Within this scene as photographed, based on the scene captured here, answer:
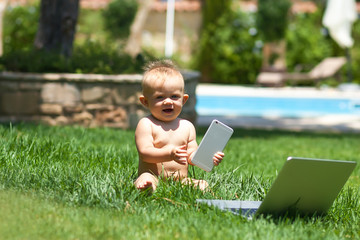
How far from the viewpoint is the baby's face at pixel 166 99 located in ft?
10.2

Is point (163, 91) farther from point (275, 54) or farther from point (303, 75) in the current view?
point (275, 54)

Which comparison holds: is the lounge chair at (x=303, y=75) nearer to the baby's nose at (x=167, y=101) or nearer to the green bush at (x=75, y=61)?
the green bush at (x=75, y=61)

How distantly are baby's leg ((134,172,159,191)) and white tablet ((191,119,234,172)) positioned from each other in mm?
262

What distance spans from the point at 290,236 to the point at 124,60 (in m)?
5.73

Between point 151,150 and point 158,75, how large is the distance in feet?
1.40

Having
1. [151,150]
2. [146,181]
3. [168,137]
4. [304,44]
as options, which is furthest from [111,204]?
[304,44]

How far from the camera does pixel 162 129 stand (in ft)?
10.3

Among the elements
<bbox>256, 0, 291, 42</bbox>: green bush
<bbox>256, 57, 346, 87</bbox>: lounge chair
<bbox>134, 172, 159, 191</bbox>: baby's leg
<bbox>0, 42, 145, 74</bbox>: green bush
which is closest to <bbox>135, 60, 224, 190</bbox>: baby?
<bbox>134, 172, 159, 191</bbox>: baby's leg

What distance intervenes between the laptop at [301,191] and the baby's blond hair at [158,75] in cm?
71

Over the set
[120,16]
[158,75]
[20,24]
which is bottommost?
[20,24]

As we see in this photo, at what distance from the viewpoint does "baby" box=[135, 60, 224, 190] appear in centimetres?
306

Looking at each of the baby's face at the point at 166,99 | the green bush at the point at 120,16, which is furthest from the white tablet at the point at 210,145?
the green bush at the point at 120,16

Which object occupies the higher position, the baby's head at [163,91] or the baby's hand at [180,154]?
the baby's head at [163,91]

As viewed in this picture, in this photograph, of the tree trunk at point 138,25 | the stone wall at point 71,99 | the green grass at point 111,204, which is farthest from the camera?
the tree trunk at point 138,25
